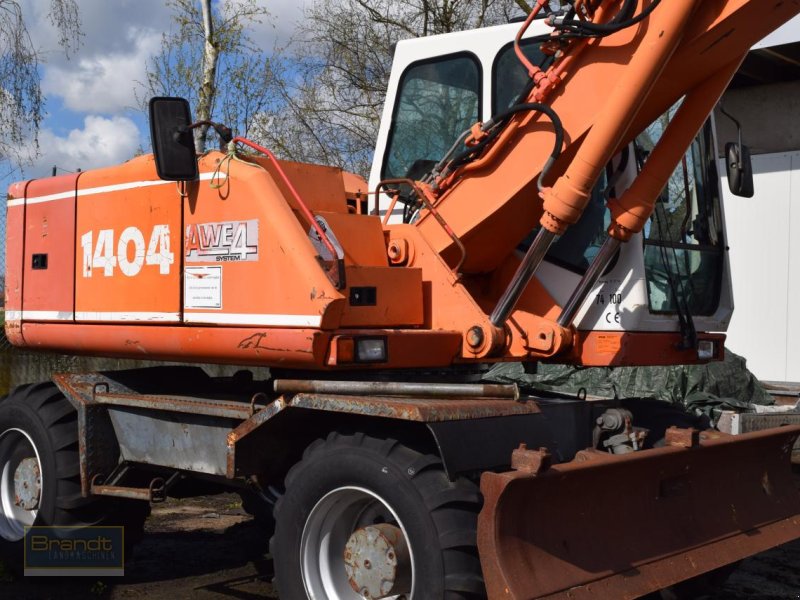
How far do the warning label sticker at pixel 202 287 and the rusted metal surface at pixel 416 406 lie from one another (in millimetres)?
870

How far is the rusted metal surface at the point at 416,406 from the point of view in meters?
4.29

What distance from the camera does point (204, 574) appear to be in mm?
6406

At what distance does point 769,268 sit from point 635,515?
9.45 metres

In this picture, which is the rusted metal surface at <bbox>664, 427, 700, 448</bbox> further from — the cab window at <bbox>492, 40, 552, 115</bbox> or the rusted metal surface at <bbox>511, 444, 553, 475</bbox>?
the cab window at <bbox>492, 40, 552, 115</bbox>

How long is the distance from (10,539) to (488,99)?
409cm

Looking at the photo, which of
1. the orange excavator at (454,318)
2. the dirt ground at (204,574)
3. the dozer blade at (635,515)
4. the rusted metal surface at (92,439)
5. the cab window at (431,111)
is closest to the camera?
the dozer blade at (635,515)

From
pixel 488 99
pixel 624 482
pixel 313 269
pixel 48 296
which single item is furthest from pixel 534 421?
pixel 48 296

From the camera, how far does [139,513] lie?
651 cm

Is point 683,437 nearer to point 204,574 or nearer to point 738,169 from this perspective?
point 738,169

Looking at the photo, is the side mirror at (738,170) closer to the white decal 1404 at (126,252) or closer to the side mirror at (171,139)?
the side mirror at (171,139)

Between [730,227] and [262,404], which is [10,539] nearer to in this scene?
[262,404]

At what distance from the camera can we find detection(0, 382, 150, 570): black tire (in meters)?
6.26

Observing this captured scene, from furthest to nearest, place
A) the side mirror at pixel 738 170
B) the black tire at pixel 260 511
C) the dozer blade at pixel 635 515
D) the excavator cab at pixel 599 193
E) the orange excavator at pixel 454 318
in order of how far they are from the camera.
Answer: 1. the black tire at pixel 260 511
2. the side mirror at pixel 738 170
3. the excavator cab at pixel 599 193
4. the orange excavator at pixel 454 318
5. the dozer blade at pixel 635 515

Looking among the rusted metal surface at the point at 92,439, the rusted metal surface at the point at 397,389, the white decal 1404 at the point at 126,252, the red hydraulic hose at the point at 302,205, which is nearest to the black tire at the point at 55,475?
the rusted metal surface at the point at 92,439
